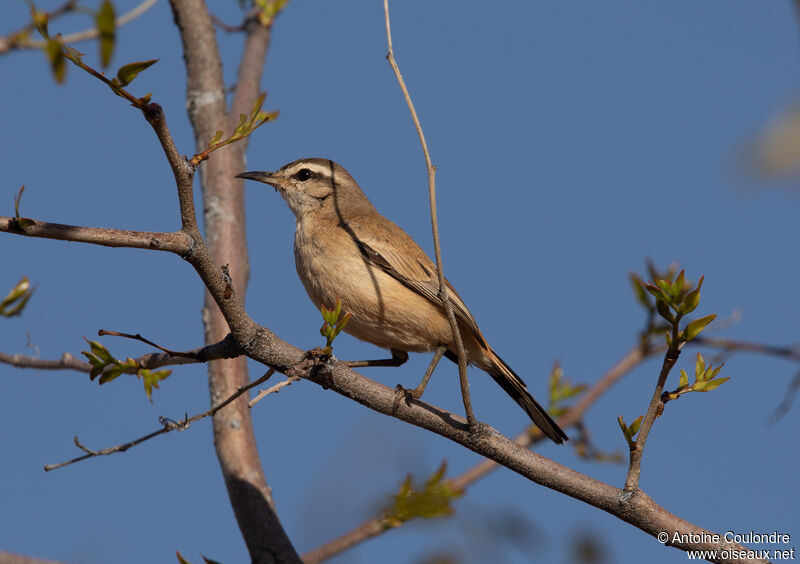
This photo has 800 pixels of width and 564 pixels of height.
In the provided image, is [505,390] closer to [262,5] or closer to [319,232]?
[319,232]

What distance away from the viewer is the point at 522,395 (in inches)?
257

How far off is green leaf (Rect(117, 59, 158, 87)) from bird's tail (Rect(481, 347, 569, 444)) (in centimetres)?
389

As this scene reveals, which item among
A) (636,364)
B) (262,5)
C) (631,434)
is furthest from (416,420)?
(262,5)

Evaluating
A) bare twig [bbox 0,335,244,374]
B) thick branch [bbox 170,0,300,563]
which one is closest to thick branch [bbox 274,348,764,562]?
bare twig [bbox 0,335,244,374]

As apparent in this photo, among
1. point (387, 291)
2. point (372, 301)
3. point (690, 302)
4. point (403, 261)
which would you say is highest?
point (403, 261)

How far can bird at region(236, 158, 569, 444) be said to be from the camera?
621 centimetres

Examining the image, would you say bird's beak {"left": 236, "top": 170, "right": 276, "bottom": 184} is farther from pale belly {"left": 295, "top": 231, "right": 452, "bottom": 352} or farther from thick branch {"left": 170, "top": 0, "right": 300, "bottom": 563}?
pale belly {"left": 295, "top": 231, "right": 452, "bottom": 352}

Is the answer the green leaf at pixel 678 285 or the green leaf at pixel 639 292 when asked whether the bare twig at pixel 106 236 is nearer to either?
the green leaf at pixel 678 285

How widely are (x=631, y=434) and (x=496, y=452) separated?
79cm

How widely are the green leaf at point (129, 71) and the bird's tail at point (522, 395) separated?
3.89 m

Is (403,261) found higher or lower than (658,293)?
higher

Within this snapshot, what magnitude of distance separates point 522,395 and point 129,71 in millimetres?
4344

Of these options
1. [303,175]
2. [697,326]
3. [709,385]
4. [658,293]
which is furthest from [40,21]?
[303,175]

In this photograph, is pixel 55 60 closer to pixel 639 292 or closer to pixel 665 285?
pixel 665 285
